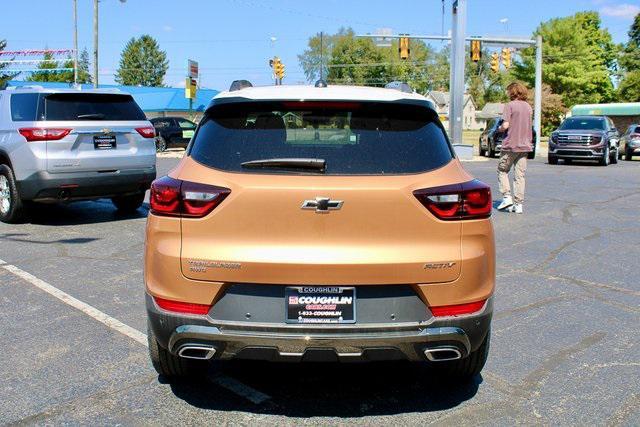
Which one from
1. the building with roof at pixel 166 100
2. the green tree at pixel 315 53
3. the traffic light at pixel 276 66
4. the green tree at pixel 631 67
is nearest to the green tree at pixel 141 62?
the green tree at pixel 315 53

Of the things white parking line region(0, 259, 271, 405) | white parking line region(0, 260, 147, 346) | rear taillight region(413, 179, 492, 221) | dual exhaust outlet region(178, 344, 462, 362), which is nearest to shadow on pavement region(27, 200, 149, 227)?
white parking line region(0, 259, 271, 405)

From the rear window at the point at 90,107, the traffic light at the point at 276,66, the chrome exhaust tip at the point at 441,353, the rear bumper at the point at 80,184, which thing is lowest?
the chrome exhaust tip at the point at 441,353

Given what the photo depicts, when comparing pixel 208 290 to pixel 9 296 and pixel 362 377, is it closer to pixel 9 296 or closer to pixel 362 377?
pixel 362 377

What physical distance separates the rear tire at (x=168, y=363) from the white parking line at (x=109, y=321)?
0.22 m

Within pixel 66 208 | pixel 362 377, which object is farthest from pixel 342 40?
pixel 362 377

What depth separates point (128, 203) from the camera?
35.3 ft

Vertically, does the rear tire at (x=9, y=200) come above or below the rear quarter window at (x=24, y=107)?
below

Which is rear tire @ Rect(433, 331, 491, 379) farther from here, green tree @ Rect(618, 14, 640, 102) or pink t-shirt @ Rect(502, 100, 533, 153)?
green tree @ Rect(618, 14, 640, 102)

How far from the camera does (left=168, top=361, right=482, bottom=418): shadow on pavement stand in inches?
143

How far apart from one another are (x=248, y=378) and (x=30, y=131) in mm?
6266

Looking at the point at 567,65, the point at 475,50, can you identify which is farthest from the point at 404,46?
the point at 567,65

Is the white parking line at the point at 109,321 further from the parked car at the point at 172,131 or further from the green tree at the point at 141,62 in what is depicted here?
the green tree at the point at 141,62

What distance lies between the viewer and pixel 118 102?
31.5 ft

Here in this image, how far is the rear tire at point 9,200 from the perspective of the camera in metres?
9.28
